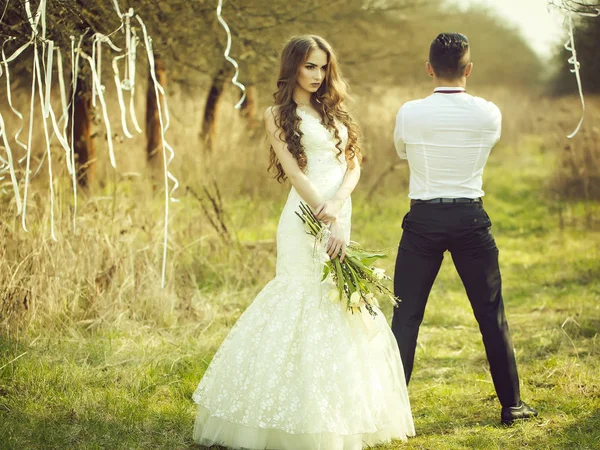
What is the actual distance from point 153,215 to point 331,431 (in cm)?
377

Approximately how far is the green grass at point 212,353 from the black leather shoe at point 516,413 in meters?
0.05

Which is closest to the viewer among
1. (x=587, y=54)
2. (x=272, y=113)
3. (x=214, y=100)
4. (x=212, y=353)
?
(x=272, y=113)

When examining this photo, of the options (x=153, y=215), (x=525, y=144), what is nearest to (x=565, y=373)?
(x=153, y=215)

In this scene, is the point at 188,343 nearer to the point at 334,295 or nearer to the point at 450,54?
the point at 334,295

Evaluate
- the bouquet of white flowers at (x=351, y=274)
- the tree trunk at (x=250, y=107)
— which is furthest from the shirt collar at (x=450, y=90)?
the tree trunk at (x=250, y=107)

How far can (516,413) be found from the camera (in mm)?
3791

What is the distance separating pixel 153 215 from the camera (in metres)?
6.56

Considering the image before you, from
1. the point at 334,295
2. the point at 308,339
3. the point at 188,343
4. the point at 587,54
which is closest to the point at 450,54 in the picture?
the point at 334,295

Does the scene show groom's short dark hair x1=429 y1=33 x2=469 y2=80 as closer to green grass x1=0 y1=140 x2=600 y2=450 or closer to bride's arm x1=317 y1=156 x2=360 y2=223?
bride's arm x1=317 y1=156 x2=360 y2=223

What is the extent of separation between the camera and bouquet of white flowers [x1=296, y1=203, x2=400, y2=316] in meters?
3.42

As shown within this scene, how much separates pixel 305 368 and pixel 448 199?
1035 millimetres

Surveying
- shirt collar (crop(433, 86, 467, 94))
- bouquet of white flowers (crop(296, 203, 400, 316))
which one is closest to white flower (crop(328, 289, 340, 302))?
bouquet of white flowers (crop(296, 203, 400, 316))

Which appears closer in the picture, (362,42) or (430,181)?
(430,181)

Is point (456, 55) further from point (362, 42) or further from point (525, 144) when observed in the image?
point (525, 144)
